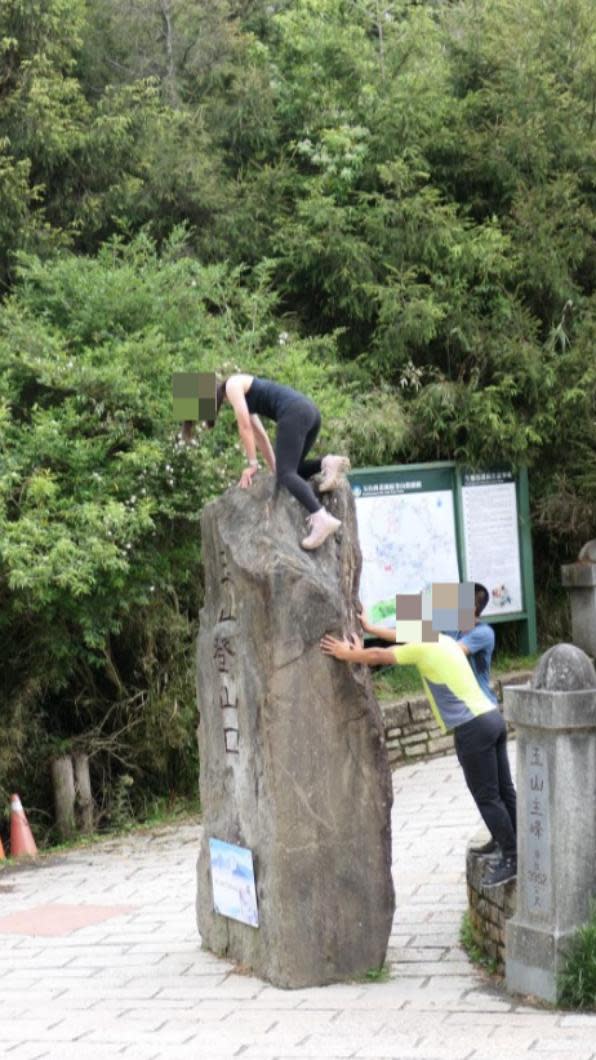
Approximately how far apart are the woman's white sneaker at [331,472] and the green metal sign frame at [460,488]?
6.11m

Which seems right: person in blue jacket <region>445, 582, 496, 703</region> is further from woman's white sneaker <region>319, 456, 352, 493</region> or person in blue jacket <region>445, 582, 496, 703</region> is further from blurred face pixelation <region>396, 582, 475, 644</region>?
woman's white sneaker <region>319, 456, 352, 493</region>

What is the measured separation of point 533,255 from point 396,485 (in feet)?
12.0

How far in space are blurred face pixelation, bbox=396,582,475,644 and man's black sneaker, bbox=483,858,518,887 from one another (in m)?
1.28

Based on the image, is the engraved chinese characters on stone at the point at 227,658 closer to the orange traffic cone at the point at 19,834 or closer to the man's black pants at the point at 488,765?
the man's black pants at the point at 488,765

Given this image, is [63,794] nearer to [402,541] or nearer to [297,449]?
[402,541]

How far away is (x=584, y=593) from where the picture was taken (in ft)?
57.5

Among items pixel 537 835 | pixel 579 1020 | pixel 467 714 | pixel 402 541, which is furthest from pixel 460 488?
pixel 579 1020

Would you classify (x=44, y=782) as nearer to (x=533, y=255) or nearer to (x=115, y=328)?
(x=115, y=328)

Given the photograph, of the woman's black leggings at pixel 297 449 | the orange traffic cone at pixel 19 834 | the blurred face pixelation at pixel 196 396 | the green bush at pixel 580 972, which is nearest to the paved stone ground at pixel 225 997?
the green bush at pixel 580 972

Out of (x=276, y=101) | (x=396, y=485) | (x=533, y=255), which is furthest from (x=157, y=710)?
(x=276, y=101)

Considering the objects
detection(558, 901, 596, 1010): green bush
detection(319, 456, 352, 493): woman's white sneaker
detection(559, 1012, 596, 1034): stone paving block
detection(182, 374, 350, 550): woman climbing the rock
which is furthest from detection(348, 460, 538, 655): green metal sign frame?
detection(559, 1012, 596, 1034): stone paving block

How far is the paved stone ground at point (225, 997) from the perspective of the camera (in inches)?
298

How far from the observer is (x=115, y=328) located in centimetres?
1474

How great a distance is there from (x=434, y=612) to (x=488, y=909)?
5.49 feet
